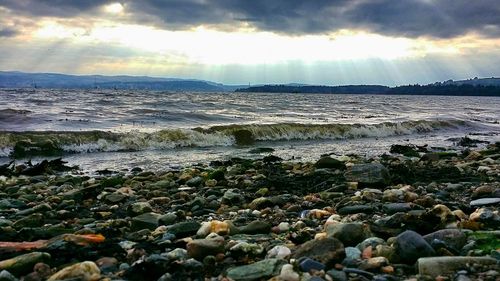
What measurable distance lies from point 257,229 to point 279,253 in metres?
1.25

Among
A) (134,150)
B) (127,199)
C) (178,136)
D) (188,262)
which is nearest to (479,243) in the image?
(188,262)

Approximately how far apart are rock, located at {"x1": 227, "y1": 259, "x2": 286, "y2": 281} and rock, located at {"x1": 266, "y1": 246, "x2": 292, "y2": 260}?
21 cm

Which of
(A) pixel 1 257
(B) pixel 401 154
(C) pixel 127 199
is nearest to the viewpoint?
(A) pixel 1 257

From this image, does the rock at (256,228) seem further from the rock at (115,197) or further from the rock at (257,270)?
the rock at (115,197)

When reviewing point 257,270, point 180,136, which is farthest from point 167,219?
point 180,136

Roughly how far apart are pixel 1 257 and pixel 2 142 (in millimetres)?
16086

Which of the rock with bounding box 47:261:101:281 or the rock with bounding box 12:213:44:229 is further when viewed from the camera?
the rock with bounding box 12:213:44:229

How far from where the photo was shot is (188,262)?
4.41 meters

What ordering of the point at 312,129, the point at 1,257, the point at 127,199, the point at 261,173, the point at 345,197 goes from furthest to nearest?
the point at 312,129 → the point at 261,173 → the point at 127,199 → the point at 345,197 → the point at 1,257

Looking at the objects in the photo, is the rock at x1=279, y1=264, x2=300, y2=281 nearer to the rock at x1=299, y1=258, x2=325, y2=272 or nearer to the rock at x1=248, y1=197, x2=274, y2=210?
the rock at x1=299, y1=258, x2=325, y2=272

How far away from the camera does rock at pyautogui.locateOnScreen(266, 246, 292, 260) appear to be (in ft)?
14.6

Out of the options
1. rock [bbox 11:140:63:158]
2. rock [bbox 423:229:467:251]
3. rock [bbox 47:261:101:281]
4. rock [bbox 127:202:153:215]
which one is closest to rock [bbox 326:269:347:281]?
rock [bbox 423:229:467:251]

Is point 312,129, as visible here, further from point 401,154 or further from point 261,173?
point 261,173

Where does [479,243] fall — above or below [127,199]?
above
